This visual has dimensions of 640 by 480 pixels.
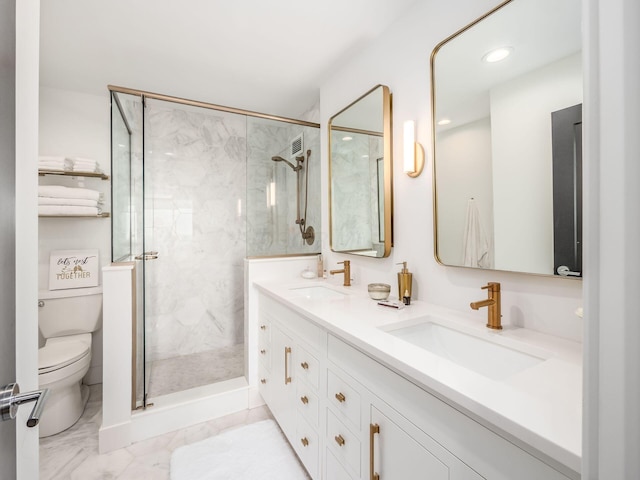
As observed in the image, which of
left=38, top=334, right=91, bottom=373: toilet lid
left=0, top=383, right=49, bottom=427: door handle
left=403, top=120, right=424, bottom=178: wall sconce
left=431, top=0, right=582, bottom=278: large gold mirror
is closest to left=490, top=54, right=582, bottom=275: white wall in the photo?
left=431, top=0, right=582, bottom=278: large gold mirror

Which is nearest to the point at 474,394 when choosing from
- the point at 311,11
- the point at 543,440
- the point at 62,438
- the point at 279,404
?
the point at 543,440

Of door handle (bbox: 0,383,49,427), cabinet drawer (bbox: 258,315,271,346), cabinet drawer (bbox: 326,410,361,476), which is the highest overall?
door handle (bbox: 0,383,49,427)

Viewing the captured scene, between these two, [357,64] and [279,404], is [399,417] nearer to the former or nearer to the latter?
[279,404]

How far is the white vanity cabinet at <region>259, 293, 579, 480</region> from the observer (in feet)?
2.12

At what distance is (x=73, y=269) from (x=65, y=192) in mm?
603

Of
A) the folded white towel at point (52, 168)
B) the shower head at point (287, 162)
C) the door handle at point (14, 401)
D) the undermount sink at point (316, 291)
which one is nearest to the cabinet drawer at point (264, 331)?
the undermount sink at point (316, 291)

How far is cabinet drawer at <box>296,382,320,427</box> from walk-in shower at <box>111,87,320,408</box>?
977mm

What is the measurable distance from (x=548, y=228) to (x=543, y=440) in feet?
2.34

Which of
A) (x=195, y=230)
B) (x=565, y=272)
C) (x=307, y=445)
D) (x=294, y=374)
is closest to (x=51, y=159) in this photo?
(x=195, y=230)

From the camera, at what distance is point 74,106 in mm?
2443

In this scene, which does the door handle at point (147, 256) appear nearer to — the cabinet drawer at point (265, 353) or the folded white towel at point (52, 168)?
the folded white towel at point (52, 168)

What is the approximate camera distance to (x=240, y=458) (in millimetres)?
1627

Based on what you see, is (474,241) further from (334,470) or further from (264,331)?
(264,331)

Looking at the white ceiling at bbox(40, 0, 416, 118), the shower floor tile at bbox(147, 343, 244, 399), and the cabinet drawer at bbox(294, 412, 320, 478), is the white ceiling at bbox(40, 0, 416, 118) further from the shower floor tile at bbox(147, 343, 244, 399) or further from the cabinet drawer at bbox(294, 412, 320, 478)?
the shower floor tile at bbox(147, 343, 244, 399)
